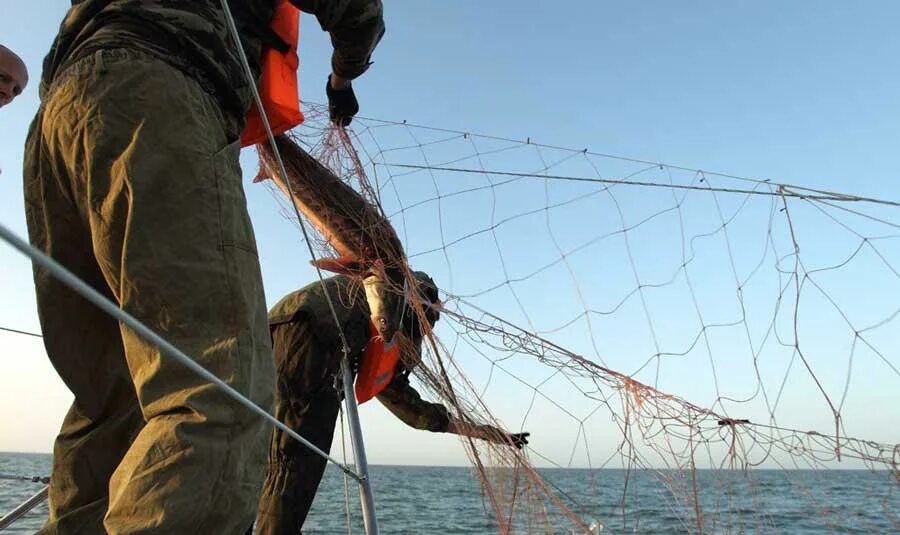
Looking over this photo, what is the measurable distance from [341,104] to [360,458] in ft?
5.39

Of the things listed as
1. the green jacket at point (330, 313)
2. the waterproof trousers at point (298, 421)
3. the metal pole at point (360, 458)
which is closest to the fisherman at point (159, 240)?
the metal pole at point (360, 458)

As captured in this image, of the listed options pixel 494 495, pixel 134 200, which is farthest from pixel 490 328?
pixel 134 200

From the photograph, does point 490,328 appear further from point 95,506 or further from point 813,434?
point 95,506

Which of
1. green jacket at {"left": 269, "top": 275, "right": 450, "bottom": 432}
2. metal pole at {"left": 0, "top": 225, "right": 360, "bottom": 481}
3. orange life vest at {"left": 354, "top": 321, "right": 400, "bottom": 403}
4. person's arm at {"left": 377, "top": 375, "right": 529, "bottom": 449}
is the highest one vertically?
green jacket at {"left": 269, "top": 275, "right": 450, "bottom": 432}

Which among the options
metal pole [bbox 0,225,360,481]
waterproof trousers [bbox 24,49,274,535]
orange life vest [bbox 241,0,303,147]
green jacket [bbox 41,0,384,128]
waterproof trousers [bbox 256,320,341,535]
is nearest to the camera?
metal pole [bbox 0,225,360,481]

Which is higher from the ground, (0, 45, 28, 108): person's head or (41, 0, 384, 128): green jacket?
(0, 45, 28, 108): person's head

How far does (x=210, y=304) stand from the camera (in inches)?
45.2

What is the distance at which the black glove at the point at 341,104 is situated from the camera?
2.62 meters

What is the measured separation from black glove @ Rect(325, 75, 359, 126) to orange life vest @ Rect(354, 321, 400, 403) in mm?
1282

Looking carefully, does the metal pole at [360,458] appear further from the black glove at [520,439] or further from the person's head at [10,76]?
the person's head at [10,76]

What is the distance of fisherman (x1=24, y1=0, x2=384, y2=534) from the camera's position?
1.04 metres

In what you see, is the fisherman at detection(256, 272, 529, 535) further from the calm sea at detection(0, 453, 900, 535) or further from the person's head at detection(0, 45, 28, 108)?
the person's head at detection(0, 45, 28, 108)

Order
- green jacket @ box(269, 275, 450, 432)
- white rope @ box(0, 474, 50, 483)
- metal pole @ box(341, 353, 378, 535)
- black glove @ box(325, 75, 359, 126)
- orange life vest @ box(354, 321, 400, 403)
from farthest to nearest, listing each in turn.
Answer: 1. orange life vest @ box(354, 321, 400, 403)
2. green jacket @ box(269, 275, 450, 432)
3. white rope @ box(0, 474, 50, 483)
4. metal pole @ box(341, 353, 378, 535)
5. black glove @ box(325, 75, 359, 126)

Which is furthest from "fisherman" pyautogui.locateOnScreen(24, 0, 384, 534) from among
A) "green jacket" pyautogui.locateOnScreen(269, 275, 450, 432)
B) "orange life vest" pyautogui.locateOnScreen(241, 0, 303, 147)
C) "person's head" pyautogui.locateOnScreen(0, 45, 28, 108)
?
"green jacket" pyautogui.locateOnScreen(269, 275, 450, 432)
